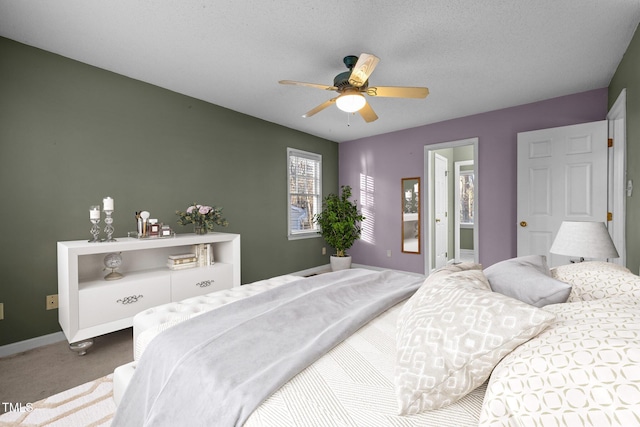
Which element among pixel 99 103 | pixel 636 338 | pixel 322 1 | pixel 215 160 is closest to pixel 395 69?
pixel 322 1

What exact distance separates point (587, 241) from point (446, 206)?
12.5 feet

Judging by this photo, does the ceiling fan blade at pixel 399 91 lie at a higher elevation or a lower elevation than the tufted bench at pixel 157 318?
higher

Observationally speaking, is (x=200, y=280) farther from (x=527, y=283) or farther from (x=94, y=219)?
(x=527, y=283)

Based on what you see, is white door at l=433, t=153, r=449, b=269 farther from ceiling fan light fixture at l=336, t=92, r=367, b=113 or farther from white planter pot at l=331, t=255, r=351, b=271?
ceiling fan light fixture at l=336, t=92, r=367, b=113

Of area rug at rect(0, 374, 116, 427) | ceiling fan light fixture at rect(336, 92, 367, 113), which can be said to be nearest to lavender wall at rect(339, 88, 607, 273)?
ceiling fan light fixture at rect(336, 92, 367, 113)

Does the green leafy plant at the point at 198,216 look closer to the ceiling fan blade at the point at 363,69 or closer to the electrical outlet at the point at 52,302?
the electrical outlet at the point at 52,302

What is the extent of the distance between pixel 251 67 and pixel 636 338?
9.74ft

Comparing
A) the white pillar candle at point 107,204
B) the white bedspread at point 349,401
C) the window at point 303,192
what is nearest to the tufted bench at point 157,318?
the white bedspread at point 349,401

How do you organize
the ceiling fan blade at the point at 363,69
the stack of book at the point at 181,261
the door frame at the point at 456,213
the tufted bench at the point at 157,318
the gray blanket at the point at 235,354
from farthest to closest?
the door frame at the point at 456,213
the stack of book at the point at 181,261
the ceiling fan blade at the point at 363,69
the tufted bench at the point at 157,318
the gray blanket at the point at 235,354

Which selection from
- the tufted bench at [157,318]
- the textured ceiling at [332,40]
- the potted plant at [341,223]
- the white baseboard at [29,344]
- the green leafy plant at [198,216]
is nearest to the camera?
the tufted bench at [157,318]

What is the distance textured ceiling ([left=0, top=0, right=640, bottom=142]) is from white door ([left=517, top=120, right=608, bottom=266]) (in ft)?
1.84

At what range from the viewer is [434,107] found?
371 centimetres

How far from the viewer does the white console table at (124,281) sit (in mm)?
2163

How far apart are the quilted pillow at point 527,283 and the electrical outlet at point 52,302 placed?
11.1 ft
